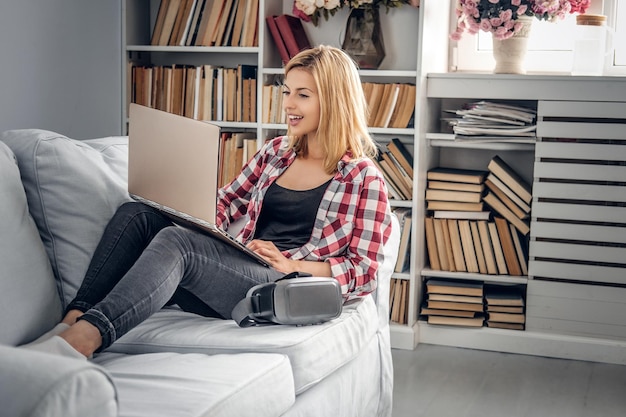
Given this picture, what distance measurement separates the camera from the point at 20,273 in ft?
6.14

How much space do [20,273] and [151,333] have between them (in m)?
0.33

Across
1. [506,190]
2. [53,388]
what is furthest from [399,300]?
[53,388]

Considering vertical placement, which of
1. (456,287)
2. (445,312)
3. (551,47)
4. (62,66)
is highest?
(551,47)

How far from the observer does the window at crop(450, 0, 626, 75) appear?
355 cm

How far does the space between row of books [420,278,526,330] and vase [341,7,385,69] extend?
3.20 feet

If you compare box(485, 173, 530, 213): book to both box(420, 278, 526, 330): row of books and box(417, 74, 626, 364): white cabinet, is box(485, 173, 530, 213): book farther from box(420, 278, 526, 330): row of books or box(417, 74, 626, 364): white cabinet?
box(420, 278, 526, 330): row of books

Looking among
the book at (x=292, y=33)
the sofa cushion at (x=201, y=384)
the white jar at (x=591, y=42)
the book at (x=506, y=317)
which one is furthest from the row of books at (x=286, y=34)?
the sofa cushion at (x=201, y=384)

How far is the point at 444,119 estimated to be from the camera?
3.43m

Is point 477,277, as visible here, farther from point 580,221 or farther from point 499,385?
point 499,385

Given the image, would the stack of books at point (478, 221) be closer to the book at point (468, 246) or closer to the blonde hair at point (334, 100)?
the book at point (468, 246)

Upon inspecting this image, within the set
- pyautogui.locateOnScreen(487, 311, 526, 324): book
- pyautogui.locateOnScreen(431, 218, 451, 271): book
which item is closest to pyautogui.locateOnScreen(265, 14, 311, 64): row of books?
pyautogui.locateOnScreen(431, 218, 451, 271): book

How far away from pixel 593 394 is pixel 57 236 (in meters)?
1.91

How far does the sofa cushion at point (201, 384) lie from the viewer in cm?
151

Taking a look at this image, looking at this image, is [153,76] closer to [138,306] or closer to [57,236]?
[57,236]
